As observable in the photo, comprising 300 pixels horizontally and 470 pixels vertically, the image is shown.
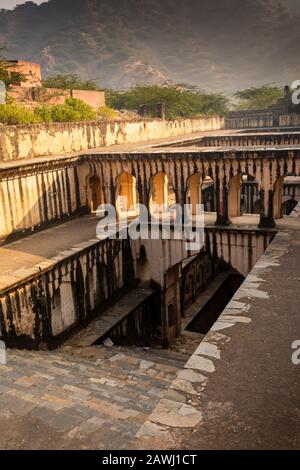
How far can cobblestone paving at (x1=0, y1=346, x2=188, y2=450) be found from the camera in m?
5.94

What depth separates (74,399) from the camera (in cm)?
695

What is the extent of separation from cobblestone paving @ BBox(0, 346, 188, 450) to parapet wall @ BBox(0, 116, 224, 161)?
8414mm

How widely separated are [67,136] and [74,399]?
526 inches

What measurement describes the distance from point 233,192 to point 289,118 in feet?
81.8

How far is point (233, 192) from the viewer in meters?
14.0

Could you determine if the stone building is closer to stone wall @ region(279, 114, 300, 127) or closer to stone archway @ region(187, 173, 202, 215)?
stone archway @ region(187, 173, 202, 215)

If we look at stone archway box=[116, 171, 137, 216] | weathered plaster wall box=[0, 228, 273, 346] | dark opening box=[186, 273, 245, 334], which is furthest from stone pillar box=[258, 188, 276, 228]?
stone archway box=[116, 171, 137, 216]

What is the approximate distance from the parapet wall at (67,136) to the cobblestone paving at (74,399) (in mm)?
8414

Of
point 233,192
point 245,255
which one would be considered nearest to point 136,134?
point 233,192

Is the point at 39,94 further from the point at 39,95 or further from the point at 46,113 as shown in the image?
the point at 46,113

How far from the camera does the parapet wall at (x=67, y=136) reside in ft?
50.7

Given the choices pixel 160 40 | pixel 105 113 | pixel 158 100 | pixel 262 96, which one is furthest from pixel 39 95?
pixel 160 40
